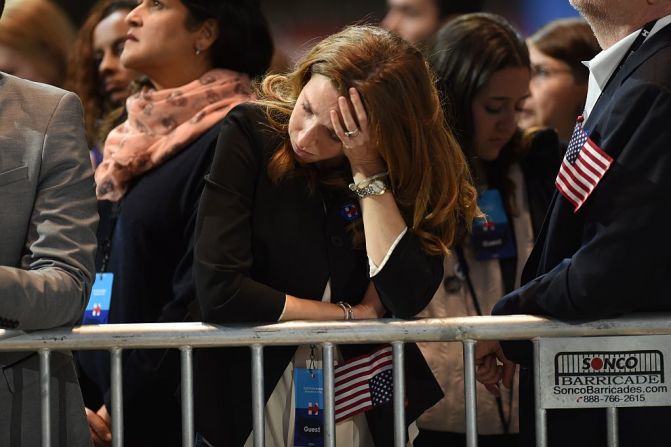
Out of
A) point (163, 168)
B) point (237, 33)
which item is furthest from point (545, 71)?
point (163, 168)

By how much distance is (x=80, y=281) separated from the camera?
99.8 inches

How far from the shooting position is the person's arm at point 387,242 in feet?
8.56

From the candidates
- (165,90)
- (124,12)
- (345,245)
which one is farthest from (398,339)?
(124,12)

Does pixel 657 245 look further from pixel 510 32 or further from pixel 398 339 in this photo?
pixel 510 32

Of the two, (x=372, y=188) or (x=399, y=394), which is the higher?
(x=372, y=188)

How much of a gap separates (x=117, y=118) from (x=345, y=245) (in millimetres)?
1946

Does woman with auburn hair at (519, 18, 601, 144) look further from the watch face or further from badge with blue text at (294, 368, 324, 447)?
badge with blue text at (294, 368, 324, 447)

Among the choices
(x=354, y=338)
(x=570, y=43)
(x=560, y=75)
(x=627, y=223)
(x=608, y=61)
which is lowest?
(x=354, y=338)

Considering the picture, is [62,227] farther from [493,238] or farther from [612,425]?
[493,238]

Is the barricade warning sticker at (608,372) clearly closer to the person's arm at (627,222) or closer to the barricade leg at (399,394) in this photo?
the person's arm at (627,222)

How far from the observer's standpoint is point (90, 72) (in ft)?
15.7

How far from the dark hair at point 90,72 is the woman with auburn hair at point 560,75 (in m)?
1.80

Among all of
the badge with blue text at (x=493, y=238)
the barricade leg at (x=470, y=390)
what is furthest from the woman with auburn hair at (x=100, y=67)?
the barricade leg at (x=470, y=390)

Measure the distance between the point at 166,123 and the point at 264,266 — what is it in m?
1.06
